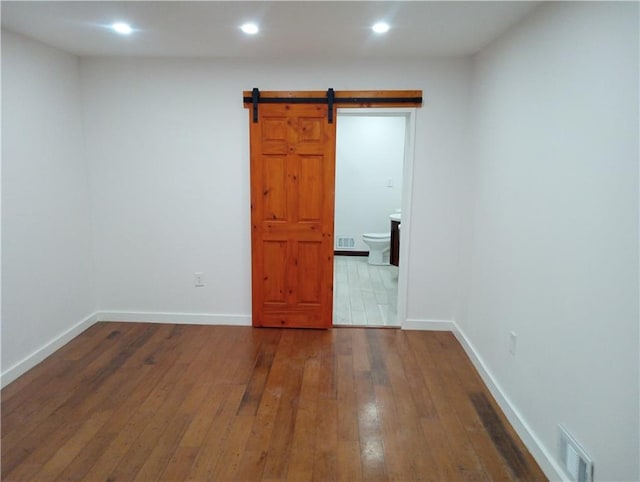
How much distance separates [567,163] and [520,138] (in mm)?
635

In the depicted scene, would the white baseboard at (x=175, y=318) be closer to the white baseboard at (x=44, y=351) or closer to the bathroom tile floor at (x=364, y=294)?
the white baseboard at (x=44, y=351)

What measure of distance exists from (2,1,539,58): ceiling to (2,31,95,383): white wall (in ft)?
0.86

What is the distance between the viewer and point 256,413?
2633mm

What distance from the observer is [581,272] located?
1.85 metres

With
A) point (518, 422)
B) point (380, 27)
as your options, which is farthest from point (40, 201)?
point (518, 422)

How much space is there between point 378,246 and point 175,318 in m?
3.36

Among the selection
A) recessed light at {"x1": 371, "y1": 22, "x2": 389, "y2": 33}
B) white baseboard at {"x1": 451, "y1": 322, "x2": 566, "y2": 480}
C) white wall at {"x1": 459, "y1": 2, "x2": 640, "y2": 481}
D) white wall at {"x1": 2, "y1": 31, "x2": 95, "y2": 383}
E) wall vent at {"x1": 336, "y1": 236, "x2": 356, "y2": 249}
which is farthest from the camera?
wall vent at {"x1": 336, "y1": 236, "x2": 356, "y2": 249}

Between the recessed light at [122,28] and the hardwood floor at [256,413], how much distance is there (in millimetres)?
2401

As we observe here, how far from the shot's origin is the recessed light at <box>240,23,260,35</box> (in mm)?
2746

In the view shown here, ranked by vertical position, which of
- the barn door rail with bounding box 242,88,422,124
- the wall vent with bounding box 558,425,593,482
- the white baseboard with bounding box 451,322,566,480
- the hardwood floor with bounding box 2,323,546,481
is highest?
the barn door rail with bounding box 242,88,422,124

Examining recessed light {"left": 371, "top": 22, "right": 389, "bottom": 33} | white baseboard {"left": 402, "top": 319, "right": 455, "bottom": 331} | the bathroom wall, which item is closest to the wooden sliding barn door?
white baseboard {"left": 402, "top": 319, "right": 455, "bottom": 331}

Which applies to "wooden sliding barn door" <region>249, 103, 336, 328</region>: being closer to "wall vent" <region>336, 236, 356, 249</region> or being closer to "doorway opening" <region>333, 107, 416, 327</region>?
"doorway opening" <region>333, 107, 416, 327</region>

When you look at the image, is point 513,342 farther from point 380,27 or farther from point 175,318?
point 175,318

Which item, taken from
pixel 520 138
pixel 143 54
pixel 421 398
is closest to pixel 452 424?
pixel 421 398
